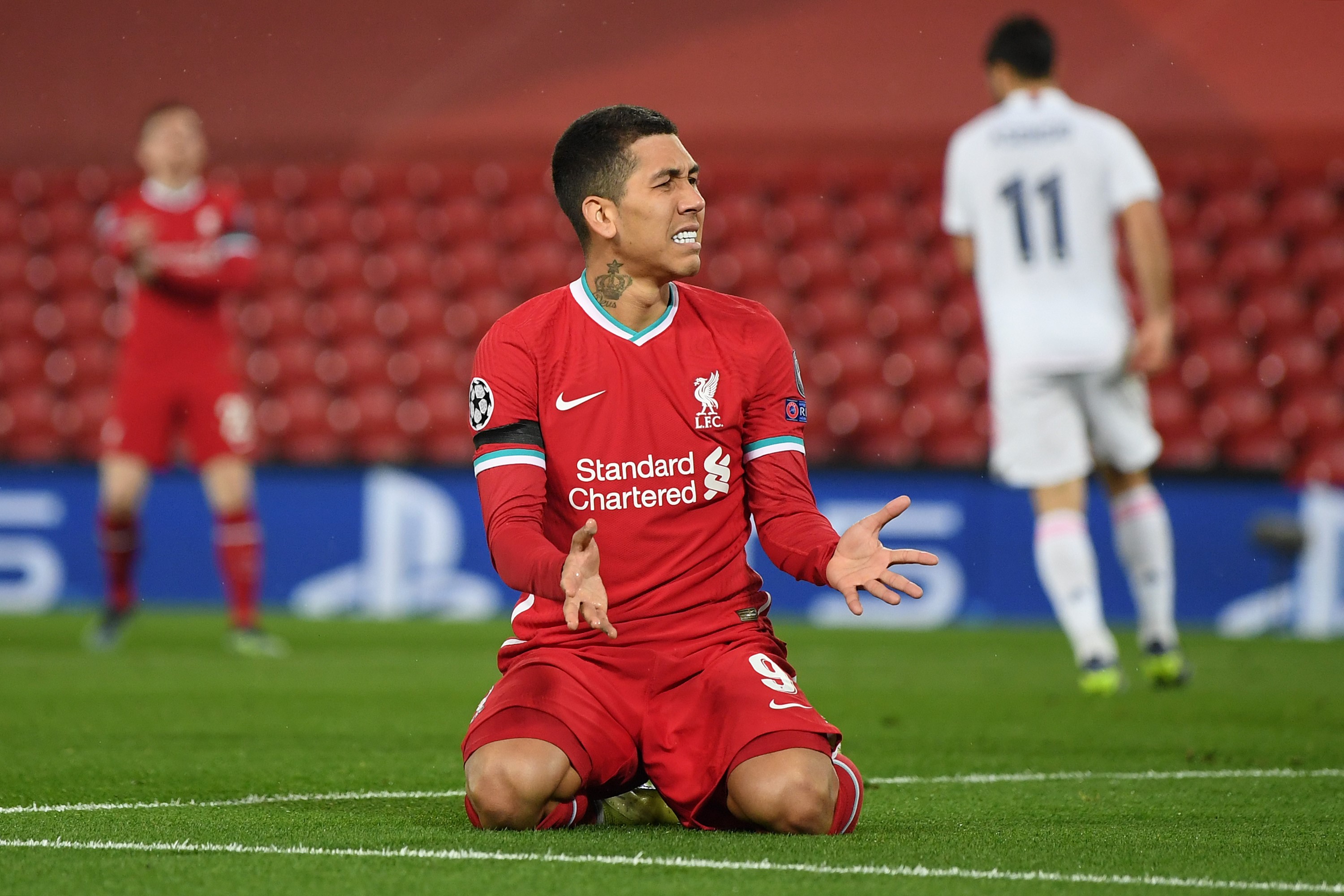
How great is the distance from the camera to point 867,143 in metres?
12.4

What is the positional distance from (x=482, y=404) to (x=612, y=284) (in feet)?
1.14

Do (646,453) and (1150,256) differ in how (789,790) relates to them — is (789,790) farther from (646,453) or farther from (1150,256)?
(1150,256)

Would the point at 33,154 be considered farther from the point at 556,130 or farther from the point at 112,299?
the point at 556,130

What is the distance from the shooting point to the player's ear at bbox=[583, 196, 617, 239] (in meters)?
3.30

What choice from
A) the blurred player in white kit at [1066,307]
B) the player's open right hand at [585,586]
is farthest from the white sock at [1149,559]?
the player's open right hand at [585,586]

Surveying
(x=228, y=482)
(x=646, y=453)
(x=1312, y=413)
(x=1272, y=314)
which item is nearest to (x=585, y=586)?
(x=646, y=453)

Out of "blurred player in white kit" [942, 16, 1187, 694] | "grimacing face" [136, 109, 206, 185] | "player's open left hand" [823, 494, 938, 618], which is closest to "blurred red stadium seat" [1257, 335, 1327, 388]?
"blurred player in white kit" [942, 16, 1187, 694]

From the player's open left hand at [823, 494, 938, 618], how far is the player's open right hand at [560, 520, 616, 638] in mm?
389

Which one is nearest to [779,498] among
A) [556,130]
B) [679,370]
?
[679,370]

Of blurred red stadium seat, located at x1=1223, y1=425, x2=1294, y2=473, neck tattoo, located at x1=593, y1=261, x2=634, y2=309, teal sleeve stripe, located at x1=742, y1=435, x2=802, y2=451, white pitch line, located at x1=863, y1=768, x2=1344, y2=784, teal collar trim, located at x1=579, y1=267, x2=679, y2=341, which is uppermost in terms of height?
neck tattoo, located at x1=593, y1=261, x2=634, y2=309

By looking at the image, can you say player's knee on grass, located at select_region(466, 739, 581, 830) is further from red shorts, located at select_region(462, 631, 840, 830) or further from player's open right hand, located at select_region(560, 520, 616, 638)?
player's open right hand, located at select_region(560, 520, 616, 638)

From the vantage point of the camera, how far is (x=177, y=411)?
7633mm

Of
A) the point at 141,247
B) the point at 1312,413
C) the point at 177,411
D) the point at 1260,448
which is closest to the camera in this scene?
the point at 141,247

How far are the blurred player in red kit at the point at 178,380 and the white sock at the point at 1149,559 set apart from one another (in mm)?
3449
